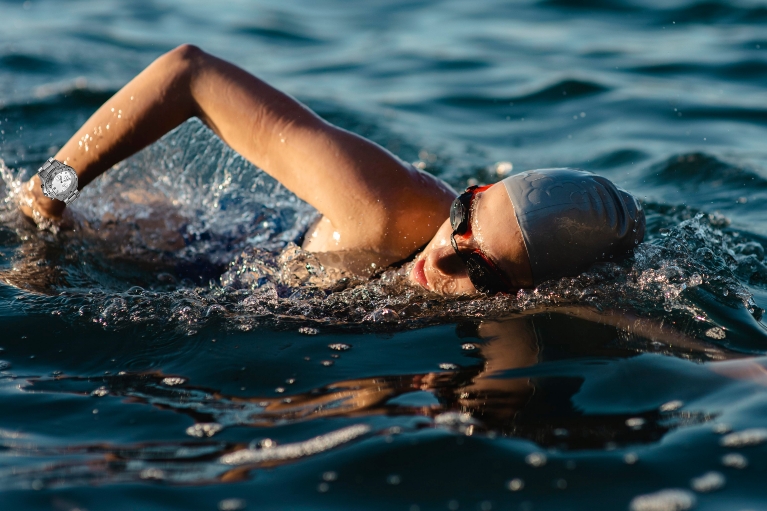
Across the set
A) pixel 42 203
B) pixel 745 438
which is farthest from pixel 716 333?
pixel 42 203

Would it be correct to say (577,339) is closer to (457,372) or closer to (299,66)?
(457,372)

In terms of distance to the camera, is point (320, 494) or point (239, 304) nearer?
point (320, 494)

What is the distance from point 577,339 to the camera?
9.37 feet

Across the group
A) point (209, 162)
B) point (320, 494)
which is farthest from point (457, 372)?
point (209, 162)

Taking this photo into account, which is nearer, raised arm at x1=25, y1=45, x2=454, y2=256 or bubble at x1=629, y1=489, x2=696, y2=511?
bubble at x1=629, y1=489, x2=696, y2=511

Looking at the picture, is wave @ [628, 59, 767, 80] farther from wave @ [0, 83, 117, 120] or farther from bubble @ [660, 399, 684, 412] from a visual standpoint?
bubble @ [660, 399, 684, 412]

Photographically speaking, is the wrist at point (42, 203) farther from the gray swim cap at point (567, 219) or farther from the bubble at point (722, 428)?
the bubble at point (722, 428)

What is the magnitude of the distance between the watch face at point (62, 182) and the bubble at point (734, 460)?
2818mm

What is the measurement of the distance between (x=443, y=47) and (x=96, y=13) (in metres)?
4.68

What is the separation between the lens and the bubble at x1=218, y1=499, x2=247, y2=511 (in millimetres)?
1987

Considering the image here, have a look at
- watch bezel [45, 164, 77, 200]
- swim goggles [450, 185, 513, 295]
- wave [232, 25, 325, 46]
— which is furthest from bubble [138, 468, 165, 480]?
wave [232, 25, 325, 46]

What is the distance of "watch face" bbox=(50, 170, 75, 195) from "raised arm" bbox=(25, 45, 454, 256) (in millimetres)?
82

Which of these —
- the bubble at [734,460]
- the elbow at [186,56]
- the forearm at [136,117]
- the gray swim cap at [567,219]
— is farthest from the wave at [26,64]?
the bubble at [734,460]

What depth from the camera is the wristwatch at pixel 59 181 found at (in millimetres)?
3520
